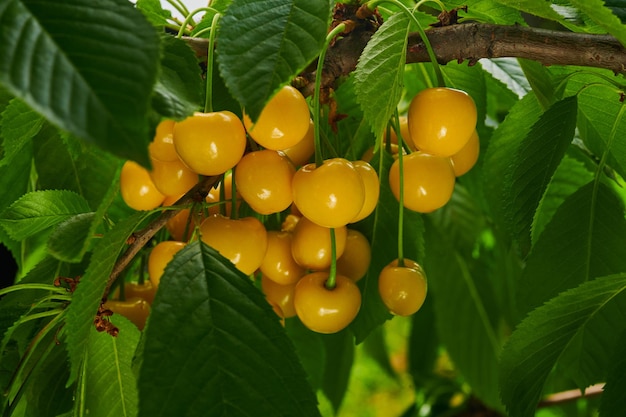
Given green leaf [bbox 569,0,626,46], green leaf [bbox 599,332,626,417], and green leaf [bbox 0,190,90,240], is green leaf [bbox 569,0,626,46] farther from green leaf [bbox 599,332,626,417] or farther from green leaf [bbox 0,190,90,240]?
green leaf [bbox 0,190,90,240]

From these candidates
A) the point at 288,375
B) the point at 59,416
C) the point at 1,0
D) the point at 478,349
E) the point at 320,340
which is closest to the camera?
the point at 1,0

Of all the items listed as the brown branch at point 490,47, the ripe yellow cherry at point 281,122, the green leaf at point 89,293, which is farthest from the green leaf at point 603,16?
the green leaf at point 89,293

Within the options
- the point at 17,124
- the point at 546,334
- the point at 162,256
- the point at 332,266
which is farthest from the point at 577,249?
the point at 17,124

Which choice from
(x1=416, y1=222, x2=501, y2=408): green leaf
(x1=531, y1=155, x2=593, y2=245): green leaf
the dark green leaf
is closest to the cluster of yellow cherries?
(x1=531, y1=155, x2=593, y2=245): green leaf

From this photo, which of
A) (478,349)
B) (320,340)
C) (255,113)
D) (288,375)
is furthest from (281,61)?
(478,349)

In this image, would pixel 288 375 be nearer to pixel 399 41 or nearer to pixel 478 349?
pixel 399 41
